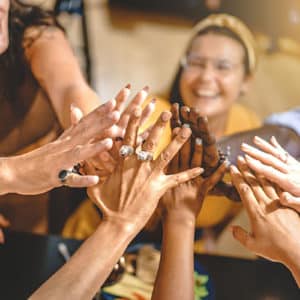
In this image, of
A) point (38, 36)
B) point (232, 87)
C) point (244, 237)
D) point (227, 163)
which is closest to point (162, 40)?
point (232, 87)

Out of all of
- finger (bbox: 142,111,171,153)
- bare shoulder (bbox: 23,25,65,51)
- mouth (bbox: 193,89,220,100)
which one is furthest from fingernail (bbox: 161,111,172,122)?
mouth (bbox: 193,89,220,100)

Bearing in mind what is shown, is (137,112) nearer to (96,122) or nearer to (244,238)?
(96,122)

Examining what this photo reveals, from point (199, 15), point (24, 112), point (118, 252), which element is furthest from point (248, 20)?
point (118, 252)

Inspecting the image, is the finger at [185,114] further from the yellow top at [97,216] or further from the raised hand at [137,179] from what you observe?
the yellow top at [97,216]

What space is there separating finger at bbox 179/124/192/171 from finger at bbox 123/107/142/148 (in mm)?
93

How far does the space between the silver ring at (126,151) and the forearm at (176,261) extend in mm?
147

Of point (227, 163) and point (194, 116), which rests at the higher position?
point (194, 116)

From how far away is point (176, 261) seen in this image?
87 cm

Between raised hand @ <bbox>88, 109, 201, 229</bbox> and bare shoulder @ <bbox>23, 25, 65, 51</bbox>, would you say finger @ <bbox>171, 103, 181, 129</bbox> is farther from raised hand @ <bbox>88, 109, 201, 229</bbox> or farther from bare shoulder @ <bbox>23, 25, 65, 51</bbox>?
bare shoulder @ <bbox>23, 25, 65, 51</bbox>

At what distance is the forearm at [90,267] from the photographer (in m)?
0.78

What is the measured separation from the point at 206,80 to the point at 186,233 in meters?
0.60

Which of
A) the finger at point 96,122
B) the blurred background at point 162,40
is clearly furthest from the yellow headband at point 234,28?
the finger at point 96,122

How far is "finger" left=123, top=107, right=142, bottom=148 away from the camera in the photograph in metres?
0.85

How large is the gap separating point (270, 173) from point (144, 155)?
0.21 metres
